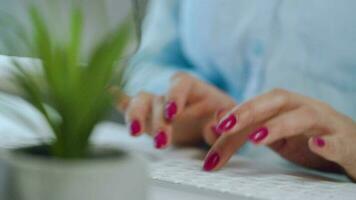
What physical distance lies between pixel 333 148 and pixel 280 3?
Answer: 256 mm

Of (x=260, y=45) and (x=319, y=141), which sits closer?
(x=319, y=141)

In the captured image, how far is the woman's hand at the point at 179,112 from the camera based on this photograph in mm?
556

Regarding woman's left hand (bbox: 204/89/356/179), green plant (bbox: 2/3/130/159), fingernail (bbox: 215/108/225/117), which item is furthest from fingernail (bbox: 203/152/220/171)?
green plant (bbox: 2/3/130/159)

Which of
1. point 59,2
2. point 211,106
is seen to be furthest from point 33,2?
point 211,106

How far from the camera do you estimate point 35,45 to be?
21cm

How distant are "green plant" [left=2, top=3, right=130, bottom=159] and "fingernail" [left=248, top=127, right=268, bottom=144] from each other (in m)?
0.27

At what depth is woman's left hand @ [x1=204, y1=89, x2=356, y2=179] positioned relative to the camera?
0.49 metres

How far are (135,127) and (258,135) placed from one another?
12 centimetres

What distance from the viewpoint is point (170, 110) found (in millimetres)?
566

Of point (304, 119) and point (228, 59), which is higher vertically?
point (228, 59)

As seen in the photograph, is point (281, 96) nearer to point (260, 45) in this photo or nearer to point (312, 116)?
point (312, 116)

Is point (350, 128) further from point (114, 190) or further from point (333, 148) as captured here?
point (114, 190)

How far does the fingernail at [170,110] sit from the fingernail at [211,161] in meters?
0.07

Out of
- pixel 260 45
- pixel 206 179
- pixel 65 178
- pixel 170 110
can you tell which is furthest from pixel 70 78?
pixel 260 45
